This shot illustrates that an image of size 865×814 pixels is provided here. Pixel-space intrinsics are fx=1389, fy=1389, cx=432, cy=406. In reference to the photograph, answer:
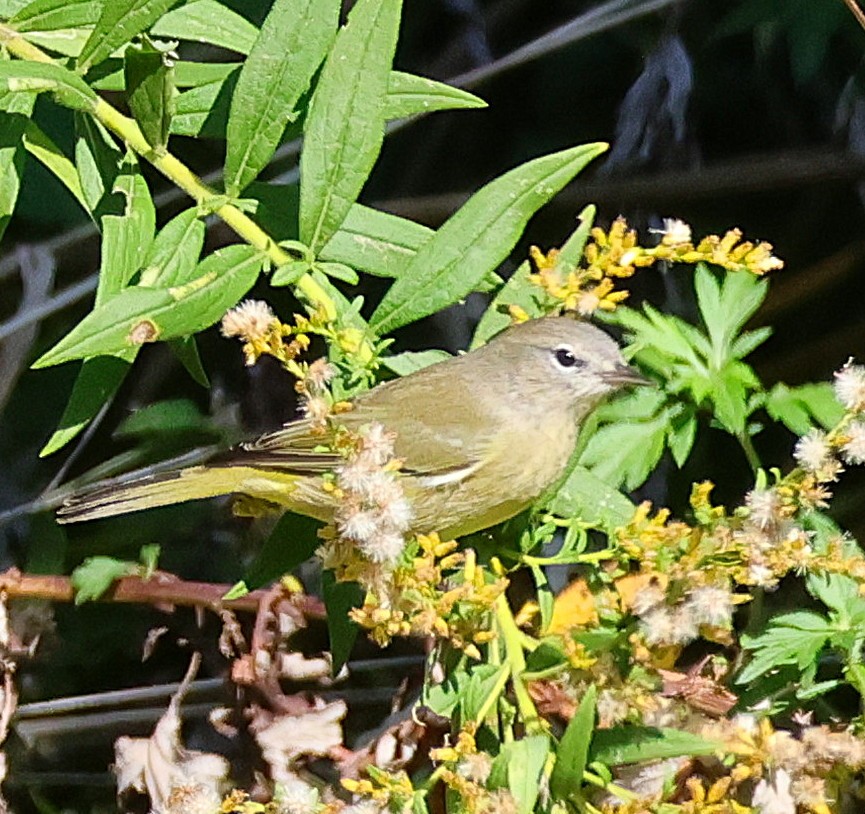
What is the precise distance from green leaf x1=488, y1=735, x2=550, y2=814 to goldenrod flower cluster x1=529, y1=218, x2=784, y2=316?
1.52 ft

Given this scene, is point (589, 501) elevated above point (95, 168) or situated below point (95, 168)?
below

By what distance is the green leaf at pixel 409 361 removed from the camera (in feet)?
5.37

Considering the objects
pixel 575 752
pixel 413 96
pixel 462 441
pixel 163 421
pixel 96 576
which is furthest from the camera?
pixel 163 421

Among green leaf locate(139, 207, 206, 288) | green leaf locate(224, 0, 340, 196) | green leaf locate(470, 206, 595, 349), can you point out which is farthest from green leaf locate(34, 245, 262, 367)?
green leaf locate(470, 206, 595, 349)

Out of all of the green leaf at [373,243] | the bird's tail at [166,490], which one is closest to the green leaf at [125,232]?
the green leaf at [373,243]

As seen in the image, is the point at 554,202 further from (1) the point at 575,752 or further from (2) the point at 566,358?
(1) the point at 575,752

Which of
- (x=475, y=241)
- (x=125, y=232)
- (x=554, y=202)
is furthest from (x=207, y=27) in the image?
(x=554, y=202)

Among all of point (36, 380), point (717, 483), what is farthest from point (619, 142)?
point (36, 380)

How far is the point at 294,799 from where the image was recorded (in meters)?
1.21

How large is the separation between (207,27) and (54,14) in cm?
18

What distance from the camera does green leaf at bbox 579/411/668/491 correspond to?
5.54ft

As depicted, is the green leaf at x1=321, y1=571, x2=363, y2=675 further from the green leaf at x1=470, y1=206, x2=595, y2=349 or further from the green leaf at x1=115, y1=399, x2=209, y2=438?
the green leaf at x1=115, y1=399, x2=209, y2=438

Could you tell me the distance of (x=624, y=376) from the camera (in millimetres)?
1758

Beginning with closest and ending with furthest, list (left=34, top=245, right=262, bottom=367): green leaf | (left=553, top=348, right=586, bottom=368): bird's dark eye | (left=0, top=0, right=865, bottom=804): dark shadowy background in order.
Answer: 1. (left=34, top=245, right=262, bottom=367): green leaf
2. (left=553, top=348, right=586, bottom=368): bird's dark eye
3. (left=0, top=0, right=865, bottom=804): dark shadowy background
